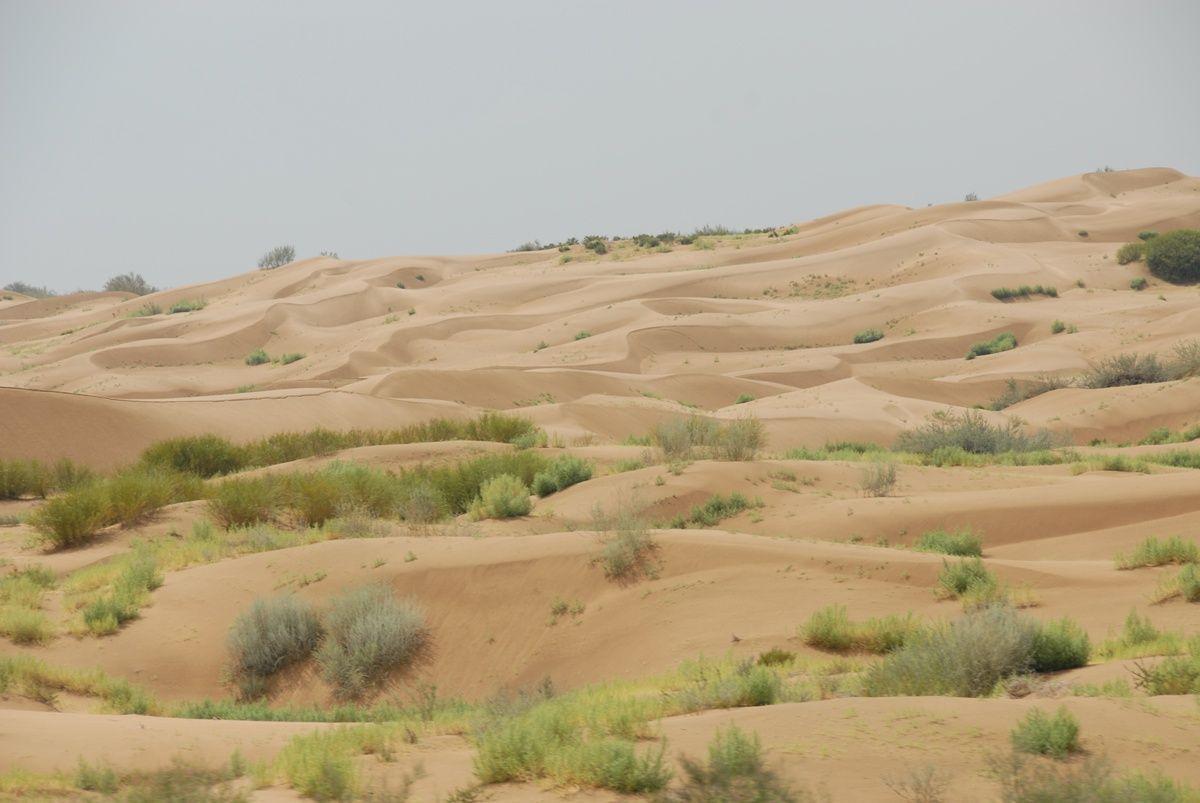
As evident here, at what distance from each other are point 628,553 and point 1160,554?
4.99m

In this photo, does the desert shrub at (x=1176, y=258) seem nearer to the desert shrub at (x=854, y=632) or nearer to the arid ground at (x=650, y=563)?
the arid ground at (x=650, y=563)

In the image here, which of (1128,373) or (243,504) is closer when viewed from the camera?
(243,504)

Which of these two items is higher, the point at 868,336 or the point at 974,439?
the point at 868,336

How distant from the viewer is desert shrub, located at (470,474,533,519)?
15.3 meters

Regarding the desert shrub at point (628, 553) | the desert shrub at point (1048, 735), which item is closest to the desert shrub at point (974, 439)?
the desert shrub at point (628, 553)

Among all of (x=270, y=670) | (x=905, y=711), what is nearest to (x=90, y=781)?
(x=905, y=711)

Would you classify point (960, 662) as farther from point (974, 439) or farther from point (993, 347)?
point (993, 347)

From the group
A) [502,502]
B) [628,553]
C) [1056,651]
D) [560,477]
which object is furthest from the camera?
[560,477]

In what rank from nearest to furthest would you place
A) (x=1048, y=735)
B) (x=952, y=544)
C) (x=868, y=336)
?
(x=1048, y=735), (x=952, y=544), (x=868, y=336)

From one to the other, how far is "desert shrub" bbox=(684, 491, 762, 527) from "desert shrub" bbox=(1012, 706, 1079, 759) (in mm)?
9119

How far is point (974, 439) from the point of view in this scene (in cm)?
2089

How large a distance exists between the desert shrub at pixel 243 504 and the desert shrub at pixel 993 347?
2763cm

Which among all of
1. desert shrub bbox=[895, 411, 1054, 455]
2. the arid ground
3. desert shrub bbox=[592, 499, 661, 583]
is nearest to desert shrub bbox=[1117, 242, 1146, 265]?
the arid ground

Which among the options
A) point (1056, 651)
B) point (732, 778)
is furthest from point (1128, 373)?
point (732, 778)
